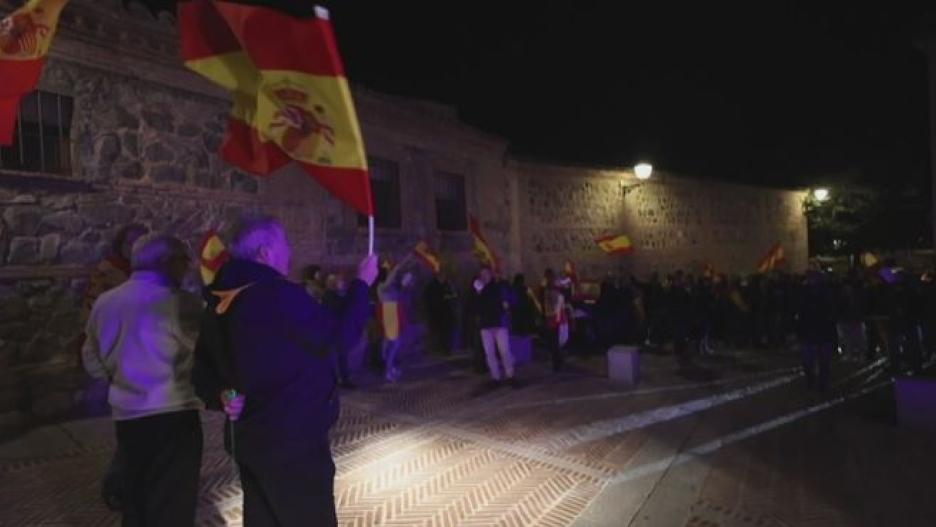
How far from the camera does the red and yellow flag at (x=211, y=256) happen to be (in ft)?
27.3

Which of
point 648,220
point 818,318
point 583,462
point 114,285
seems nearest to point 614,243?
point 648,220

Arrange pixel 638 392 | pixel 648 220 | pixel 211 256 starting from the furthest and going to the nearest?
pixel 648 220 → pixel 638 392 → pixel 211 256

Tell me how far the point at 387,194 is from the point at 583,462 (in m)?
8.52

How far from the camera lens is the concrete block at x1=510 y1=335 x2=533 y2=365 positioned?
11.9 metres

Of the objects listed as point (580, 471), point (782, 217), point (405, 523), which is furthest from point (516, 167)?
point (782, 217)

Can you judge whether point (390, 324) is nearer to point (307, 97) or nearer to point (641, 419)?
point (641, 419)

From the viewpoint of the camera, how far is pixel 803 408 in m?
8.04

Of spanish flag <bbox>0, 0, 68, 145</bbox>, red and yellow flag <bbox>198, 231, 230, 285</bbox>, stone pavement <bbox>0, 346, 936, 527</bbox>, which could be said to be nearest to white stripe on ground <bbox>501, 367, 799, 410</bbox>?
stone pavement <bbox>0, 346, 936, 527</bbox>

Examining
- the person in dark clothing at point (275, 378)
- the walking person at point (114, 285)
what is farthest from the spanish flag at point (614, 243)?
the person in dark clothing at point (275, 378)

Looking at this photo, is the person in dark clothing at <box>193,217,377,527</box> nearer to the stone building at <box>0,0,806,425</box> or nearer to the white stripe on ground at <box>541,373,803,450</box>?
the white stripe on ground at <box>541,373,803,450</box>

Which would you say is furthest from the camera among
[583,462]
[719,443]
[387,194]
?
[387,194]

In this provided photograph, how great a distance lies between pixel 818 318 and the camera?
879 cm

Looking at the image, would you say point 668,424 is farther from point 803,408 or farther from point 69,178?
point 69,178

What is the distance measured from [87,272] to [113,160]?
162 centimetres
